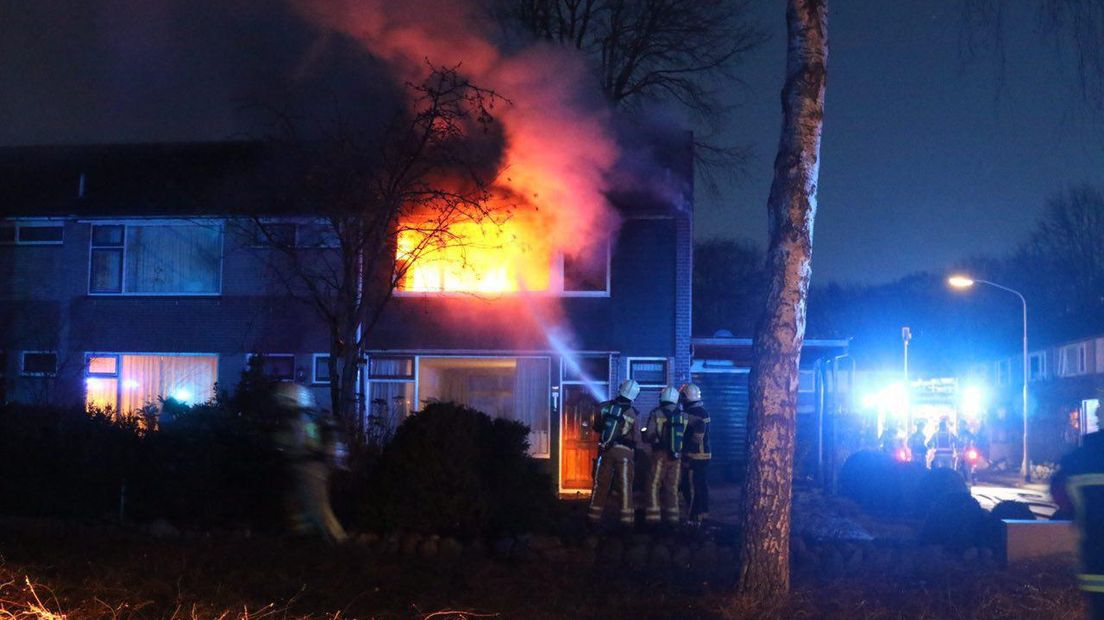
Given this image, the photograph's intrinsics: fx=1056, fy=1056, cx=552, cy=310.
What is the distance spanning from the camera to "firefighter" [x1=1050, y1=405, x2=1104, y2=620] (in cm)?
451

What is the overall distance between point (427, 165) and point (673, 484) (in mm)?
5192

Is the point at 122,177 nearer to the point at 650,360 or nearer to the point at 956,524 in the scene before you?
the point at 650,360

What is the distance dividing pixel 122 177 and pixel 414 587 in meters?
16.4

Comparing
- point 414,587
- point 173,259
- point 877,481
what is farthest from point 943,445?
point 414,587

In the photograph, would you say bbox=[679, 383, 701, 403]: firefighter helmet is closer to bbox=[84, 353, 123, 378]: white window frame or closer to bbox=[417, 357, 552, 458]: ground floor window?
bbox=[417, 357, 552, 458]: ground floor window

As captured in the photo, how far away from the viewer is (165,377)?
21.2 m

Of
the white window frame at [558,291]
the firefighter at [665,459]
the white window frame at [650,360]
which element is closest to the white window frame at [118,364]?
the white window frame at [558,291]

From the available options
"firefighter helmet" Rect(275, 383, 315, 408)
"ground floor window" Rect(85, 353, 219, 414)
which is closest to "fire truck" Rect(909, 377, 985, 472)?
"ground floor window" Rect(85, 353, 219, 414)

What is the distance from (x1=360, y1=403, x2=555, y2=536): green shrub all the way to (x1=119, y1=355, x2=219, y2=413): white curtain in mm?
11527

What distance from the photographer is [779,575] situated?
773 cm

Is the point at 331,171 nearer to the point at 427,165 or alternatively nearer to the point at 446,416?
the point at 427,165

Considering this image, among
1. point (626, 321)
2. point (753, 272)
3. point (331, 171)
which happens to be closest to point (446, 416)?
point (331, 171)

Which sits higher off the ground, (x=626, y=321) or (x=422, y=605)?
(x=626, y=321)

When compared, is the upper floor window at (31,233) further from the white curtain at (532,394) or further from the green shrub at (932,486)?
the green shrub at (932,486)
